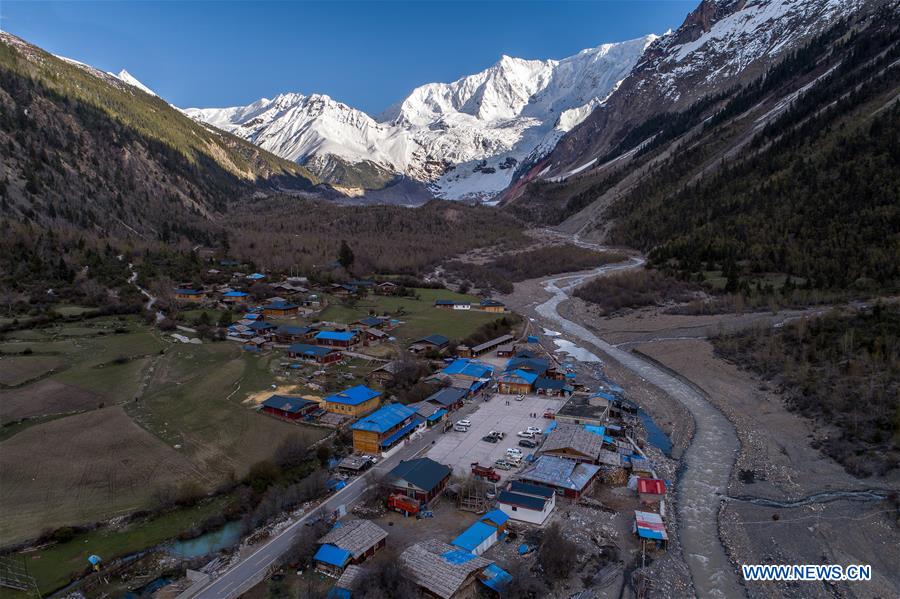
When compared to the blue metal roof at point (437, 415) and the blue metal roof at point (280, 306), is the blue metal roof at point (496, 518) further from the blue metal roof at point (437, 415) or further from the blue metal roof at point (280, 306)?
the blue metal roof at point (280, 306)

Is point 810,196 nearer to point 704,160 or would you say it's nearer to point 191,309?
point 704,160

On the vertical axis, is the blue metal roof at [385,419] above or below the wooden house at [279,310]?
below

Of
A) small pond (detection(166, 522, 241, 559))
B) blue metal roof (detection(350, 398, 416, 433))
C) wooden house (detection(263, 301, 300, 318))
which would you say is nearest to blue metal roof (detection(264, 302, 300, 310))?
Answer: wooden house (detection(263, 301, 300, 318))

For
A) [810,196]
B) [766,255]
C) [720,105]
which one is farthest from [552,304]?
[720,105]

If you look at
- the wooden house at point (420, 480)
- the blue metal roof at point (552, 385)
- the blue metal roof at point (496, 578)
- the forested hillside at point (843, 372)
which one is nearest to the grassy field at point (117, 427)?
the wooden house at point (420, 480)

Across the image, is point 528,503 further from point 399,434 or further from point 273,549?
point 273,549

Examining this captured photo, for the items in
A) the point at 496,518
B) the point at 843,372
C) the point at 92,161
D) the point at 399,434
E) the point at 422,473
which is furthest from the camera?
the point at 92,161

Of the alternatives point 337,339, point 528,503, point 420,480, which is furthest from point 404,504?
point 337,339
